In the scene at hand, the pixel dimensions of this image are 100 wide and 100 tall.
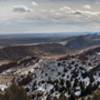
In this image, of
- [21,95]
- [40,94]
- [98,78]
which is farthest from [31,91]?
[21,95]

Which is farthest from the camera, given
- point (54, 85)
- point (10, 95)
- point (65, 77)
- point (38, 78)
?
point (38, 78)

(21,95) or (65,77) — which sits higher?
(21,95)

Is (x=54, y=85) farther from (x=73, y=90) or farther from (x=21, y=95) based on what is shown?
(x=21, y=95)

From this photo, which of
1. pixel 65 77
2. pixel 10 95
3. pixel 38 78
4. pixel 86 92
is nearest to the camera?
pixel 10 95

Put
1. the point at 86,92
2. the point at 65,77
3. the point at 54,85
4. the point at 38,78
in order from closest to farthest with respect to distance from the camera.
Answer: the point at 86,92, the point at 54,85, the point at 65,77, the point at 38,78

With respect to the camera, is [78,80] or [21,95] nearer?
[21,95]

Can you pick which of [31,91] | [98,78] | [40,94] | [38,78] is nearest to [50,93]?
[40,94]

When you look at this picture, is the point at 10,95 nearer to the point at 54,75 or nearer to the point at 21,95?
the point at 21,95

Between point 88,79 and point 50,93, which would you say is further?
point 88,79

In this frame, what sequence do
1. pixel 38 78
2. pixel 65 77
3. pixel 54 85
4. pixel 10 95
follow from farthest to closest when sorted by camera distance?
pixel 38 78
pixel 65 77
pixel 54 85
pixel 10 95
